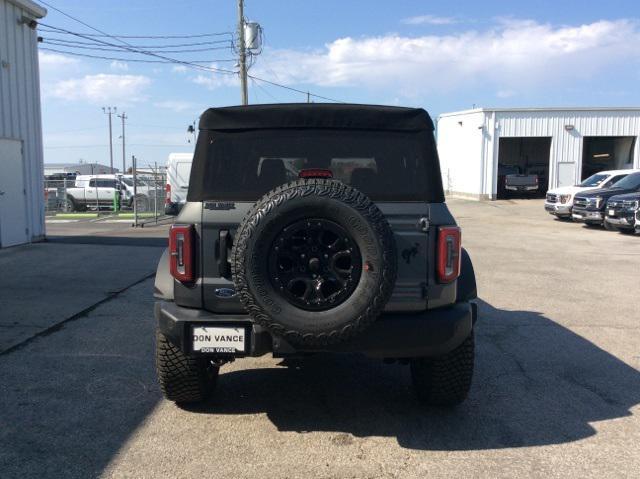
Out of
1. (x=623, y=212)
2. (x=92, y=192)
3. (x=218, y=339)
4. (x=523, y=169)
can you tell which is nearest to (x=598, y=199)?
(x=623, y=212)

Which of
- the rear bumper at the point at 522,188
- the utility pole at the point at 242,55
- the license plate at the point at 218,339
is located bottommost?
the license plate at the point at 218,339

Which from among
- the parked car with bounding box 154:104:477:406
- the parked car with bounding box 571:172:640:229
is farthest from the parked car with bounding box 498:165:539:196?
the parked car with bounding box 154:104:477:406

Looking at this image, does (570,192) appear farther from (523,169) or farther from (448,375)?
(448,375)

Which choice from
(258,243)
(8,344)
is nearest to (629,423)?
(258,243)

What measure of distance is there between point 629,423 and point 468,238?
40.2 ft

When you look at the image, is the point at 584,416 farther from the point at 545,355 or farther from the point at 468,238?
the point at 468,238

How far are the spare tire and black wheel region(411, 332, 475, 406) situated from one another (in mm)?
948

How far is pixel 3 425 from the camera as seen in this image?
384 centimetres

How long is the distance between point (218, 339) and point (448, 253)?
58.8 inches

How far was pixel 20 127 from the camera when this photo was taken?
A: 12789 mm

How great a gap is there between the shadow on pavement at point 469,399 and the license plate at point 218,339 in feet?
2.53

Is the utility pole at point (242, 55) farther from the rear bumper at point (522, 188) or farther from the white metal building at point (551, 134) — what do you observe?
the rear bumper at point (522, 188)

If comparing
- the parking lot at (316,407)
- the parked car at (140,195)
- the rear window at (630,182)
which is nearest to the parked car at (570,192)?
the rear window at (630,182)

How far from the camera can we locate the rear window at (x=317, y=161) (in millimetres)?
3684
